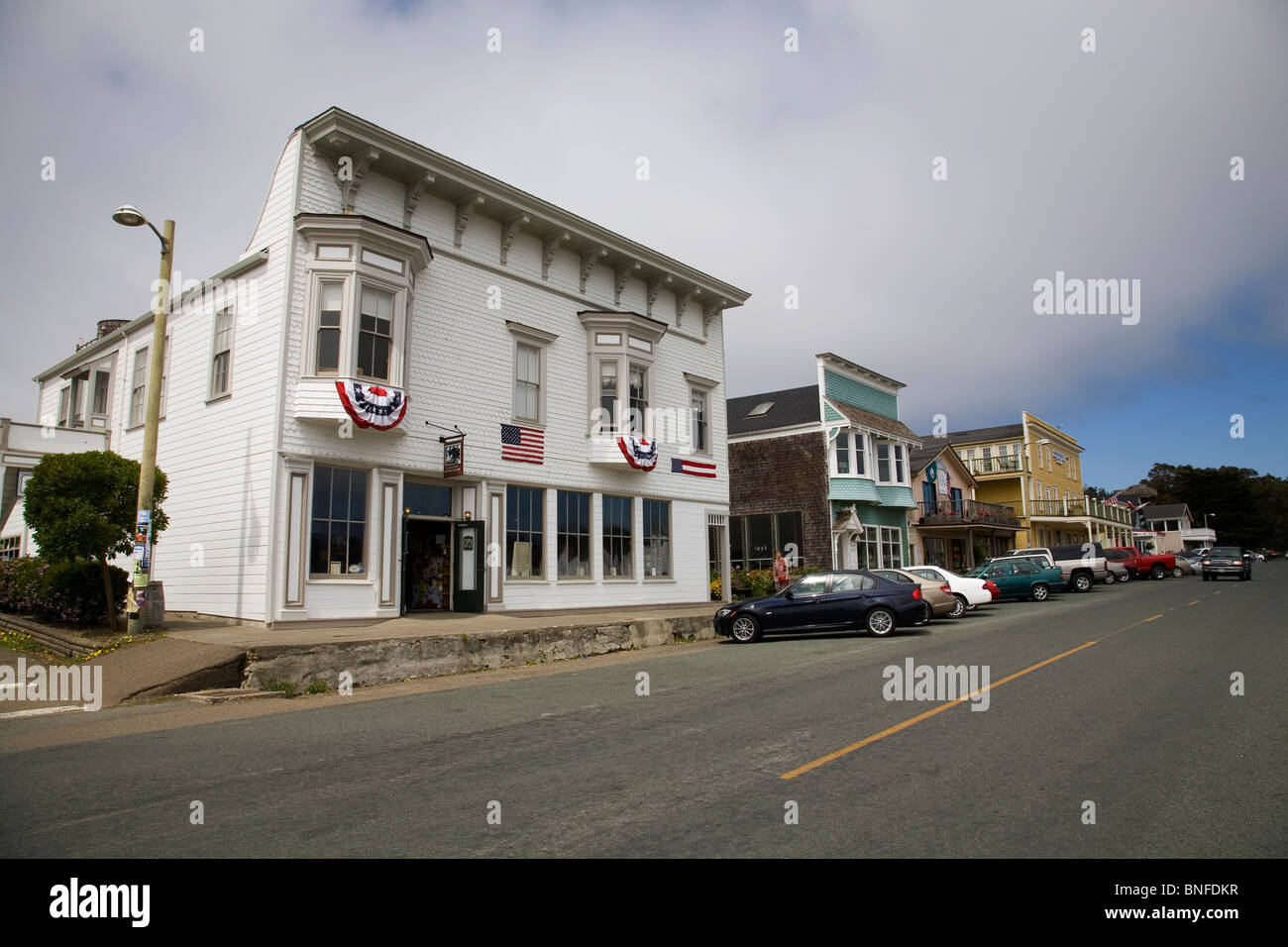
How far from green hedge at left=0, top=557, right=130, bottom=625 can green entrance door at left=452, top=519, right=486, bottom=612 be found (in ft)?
20.3

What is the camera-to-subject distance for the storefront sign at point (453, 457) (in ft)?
55.2

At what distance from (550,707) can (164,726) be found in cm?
409

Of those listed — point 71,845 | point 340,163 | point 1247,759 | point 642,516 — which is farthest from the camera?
point 642,516

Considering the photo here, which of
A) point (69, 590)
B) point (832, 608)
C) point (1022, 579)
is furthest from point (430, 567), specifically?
point (1022, 579)

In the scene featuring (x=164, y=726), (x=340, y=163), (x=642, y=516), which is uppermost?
(x=340, y=163)

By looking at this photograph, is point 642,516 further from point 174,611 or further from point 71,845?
point 71,845

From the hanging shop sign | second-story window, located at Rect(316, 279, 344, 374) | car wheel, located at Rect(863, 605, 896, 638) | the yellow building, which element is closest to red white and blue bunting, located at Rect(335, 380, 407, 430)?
second-story window, located at Rect(316, 279, 344, 374)

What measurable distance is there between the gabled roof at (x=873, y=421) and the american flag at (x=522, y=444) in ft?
59.3

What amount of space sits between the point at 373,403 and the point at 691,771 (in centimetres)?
1112

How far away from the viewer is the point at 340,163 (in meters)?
16.1

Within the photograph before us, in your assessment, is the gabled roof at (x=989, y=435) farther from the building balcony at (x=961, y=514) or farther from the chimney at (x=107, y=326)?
the chimney at (x=107, y=326)

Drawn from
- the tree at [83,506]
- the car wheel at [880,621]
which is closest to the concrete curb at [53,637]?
the tree at [83,506]

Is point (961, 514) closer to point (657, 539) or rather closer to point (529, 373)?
point (657, 539)
